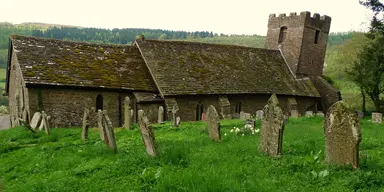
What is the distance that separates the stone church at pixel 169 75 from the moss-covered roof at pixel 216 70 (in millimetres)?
83

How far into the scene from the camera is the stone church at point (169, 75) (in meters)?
20.7

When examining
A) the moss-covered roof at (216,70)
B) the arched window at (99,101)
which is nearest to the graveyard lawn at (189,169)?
the arched window at (99,101)

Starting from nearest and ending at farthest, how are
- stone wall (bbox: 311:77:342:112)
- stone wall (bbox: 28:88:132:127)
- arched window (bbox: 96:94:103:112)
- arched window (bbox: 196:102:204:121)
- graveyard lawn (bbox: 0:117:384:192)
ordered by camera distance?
graveyard lawn (bbox: 0:117:384:192), stone wall (bbox: 28:88:132:127), arched window (bbox: 96:94:103:112), arched window (bbox: 196:102:204:121), stone wall (bbox: 311:77:342:112)

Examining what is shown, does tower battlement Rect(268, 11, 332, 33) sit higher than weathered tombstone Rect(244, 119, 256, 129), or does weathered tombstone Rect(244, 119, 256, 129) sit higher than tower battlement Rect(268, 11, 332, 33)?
tower battlement Rect(268, 11, 332, 33)

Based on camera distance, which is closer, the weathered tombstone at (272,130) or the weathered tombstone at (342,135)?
the weathered tombstone at (342,135)

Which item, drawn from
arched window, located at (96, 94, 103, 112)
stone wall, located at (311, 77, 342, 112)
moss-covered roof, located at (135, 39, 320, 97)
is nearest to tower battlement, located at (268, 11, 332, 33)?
moss-covered roof, located at (135, 39, 320, 97)

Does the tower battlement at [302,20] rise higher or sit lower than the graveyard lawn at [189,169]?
higher

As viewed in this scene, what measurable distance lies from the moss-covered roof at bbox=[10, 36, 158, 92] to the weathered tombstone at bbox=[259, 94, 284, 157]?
14.0 meters

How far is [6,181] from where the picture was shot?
9.39 m

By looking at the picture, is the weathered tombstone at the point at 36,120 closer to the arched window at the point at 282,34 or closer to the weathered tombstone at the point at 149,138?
the weathered tombstone at the point at 149,138

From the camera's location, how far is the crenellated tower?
103 ft

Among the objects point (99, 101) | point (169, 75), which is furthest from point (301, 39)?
point (99, 101)

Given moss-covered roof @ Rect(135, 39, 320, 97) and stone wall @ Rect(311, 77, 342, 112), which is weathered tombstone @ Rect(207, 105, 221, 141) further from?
stone wall @ Rect(311, 77, 342, 112)

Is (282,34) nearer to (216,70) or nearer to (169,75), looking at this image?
(216,70)
